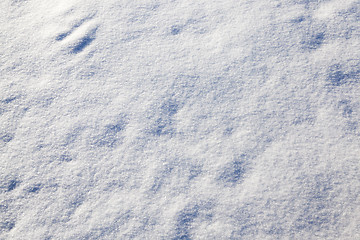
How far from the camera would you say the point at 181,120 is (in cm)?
98

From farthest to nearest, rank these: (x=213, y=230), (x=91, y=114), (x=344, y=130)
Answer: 1. (x=91, y=114)
2. (x=344, y=130)
3. (x=213, y=230)

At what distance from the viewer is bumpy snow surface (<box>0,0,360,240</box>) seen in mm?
817

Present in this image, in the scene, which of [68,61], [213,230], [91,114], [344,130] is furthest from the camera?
[68,61]

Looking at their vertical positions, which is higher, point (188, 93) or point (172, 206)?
point (188, 93)

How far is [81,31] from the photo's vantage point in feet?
3.93

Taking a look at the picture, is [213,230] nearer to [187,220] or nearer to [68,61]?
[187,220]

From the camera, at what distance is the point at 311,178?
839mm

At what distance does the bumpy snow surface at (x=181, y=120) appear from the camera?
817 mm

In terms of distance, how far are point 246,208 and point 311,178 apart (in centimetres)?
23

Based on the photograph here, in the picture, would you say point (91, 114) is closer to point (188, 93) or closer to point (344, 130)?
point (188, 93)

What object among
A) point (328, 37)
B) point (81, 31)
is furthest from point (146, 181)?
point (328, 37)

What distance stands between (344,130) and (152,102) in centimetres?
69

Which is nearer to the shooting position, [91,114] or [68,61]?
[91,114]

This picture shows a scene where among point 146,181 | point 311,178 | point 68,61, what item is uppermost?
point 68,61
